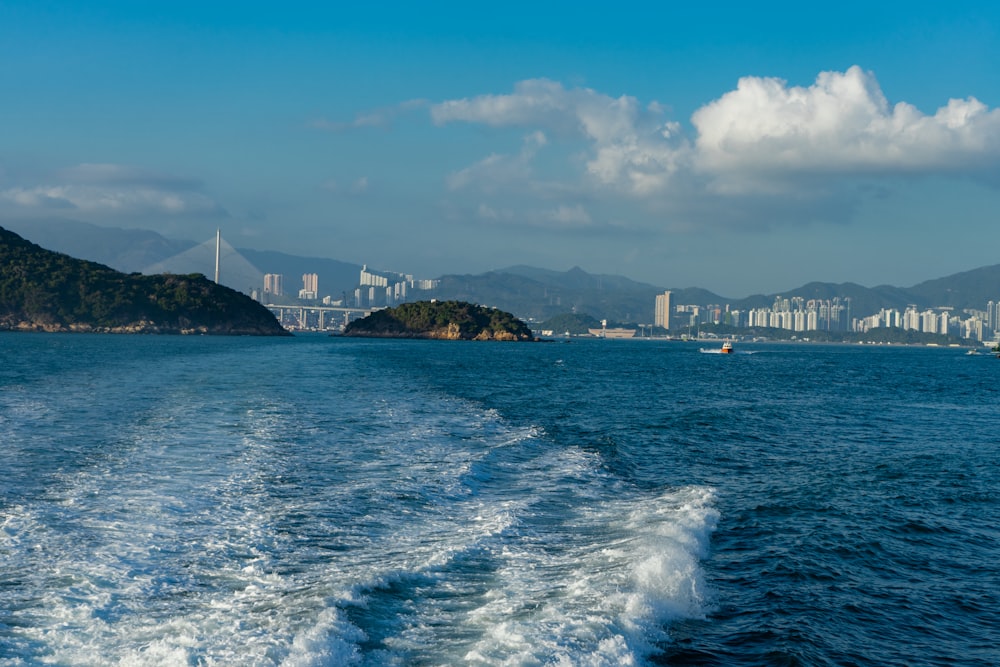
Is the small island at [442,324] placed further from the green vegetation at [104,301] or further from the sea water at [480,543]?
the sea water at [480,543]

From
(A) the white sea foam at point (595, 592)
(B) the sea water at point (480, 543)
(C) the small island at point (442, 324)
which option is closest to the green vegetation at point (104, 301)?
(C) the small island at point (442, 324)

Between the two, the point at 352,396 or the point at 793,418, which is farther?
→ the point at 352,396

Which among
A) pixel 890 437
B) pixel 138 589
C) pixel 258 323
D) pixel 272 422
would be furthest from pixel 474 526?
pixel 258 323

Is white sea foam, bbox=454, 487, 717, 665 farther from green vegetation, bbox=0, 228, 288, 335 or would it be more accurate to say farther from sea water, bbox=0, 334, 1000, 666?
green vegetation, bbox=0, 228, 288, 335

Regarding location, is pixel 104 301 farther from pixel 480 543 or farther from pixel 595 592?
pixel 595 592

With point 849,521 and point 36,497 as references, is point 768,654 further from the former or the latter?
point 36,497
